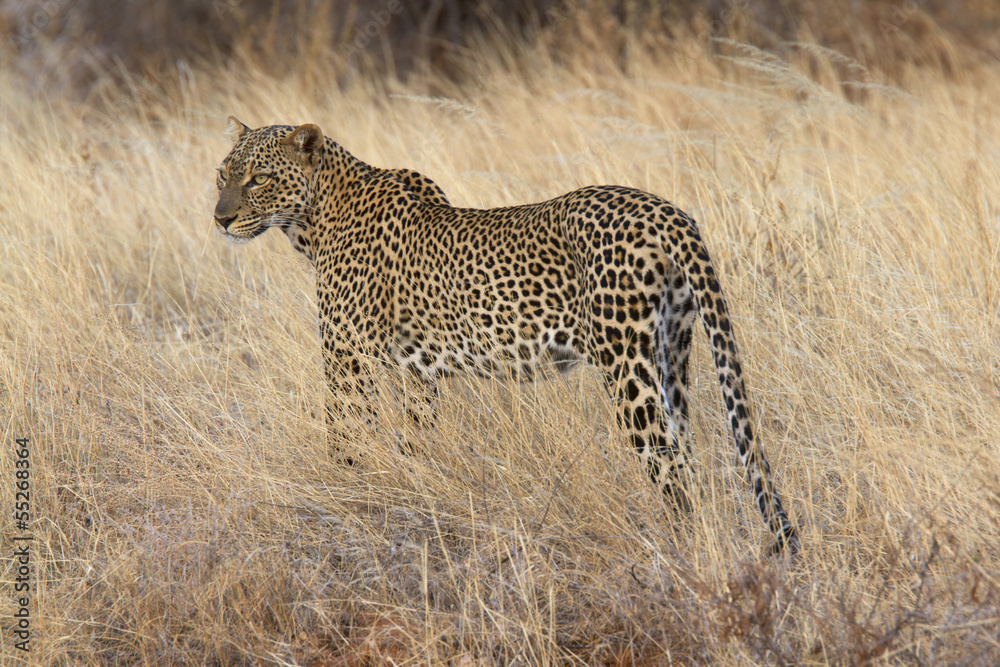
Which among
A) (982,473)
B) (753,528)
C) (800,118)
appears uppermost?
(800,118)

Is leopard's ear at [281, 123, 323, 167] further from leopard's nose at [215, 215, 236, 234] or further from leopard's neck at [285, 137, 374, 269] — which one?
leopard's nose at [215, 215, 236, 234]

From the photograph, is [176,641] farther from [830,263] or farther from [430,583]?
[830,263]

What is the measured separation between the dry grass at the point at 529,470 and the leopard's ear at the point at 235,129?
857mm

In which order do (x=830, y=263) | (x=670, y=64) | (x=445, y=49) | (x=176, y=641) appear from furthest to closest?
(x=445, y=49) < (x=670, y=64) < (x=830, y=263) < (x=176, y=641)

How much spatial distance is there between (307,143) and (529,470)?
1806 millimetres

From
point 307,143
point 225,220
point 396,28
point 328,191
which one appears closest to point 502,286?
point 328,191

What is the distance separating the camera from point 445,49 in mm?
13031

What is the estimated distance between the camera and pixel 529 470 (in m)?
3.59

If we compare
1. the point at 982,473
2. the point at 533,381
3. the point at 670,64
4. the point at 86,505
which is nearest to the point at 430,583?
the point at 533,381

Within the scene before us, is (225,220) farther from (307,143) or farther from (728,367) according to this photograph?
(728,367)

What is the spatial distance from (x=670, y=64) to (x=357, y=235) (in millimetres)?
6337

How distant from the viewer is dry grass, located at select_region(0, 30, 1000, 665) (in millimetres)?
2855

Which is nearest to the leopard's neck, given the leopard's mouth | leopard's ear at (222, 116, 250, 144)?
the leopard's mouth

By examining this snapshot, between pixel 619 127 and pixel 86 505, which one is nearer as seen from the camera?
pixel 86 505
